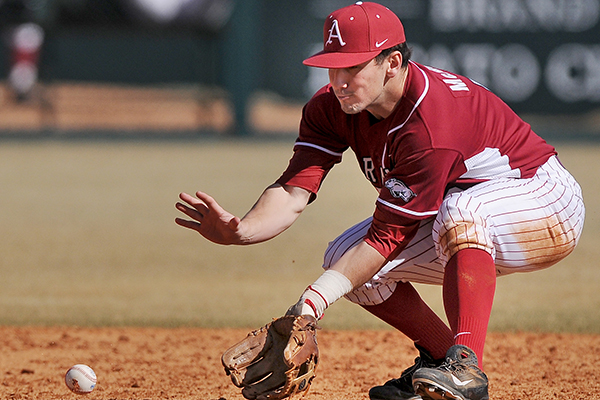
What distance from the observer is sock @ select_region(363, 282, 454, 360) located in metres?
2.89

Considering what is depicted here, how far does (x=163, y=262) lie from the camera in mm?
5824

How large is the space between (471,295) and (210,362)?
5.06ft

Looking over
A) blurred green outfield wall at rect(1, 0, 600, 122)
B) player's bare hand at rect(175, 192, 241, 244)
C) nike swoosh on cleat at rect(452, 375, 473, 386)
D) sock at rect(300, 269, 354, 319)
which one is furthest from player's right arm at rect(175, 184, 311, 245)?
blurred green outfield wall at rect(1, 0, 600, 122)

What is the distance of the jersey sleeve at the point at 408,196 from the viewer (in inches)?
95.0

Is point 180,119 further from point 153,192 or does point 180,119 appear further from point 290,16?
point 153,192

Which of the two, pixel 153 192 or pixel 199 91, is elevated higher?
pixel 199 91

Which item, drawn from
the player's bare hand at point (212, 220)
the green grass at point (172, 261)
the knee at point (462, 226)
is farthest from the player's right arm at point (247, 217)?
the green grass at point (172, 261)

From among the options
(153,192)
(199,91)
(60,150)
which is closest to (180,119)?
(199,91)

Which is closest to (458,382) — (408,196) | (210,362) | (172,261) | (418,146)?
(408,196)

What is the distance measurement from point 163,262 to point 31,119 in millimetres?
15001

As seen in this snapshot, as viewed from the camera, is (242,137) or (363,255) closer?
(363,255)

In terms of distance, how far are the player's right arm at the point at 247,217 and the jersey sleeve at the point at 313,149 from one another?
0.12 ft

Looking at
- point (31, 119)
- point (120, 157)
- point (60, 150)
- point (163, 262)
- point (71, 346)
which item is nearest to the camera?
point (71, 346)

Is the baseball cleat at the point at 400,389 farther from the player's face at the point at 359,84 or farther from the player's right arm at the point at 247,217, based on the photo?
the player's face at the point at 359,84
